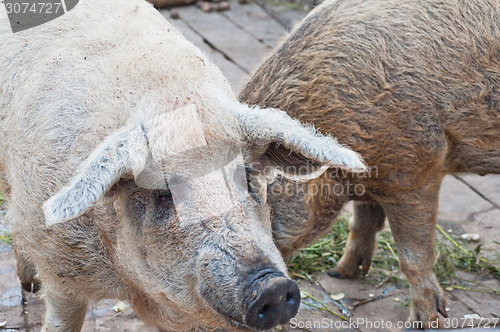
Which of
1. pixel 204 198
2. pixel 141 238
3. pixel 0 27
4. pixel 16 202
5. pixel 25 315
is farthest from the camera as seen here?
pixel 25 315

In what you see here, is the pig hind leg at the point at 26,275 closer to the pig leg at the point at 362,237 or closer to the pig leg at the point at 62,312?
the pig leg at the point at 62,312

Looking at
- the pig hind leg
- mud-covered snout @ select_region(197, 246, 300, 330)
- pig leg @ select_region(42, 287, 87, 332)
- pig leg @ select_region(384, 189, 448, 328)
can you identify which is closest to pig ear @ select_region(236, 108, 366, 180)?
mud-covered snout @ select_region(197, 246, 300, 330)

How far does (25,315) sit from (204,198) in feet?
7.35

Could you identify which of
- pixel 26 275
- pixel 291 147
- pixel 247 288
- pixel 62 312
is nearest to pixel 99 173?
pixel 247 288

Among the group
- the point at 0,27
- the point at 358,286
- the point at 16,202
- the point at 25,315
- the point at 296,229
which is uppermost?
the point at 0,27

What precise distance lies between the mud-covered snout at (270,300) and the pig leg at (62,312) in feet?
4.68

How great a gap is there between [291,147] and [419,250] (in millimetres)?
1780

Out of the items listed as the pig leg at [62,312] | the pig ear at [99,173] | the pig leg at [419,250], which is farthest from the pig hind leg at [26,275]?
the pig leg at [419,250]

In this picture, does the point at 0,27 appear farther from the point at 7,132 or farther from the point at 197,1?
the point at 197,1

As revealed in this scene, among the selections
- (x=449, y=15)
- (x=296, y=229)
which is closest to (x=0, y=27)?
(x=296, y=229)

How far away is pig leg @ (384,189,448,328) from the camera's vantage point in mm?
4387

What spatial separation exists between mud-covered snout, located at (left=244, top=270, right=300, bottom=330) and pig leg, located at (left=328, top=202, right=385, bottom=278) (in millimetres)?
2417

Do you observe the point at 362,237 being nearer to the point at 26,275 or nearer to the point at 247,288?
the point at 26,275

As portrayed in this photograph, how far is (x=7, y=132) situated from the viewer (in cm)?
368
